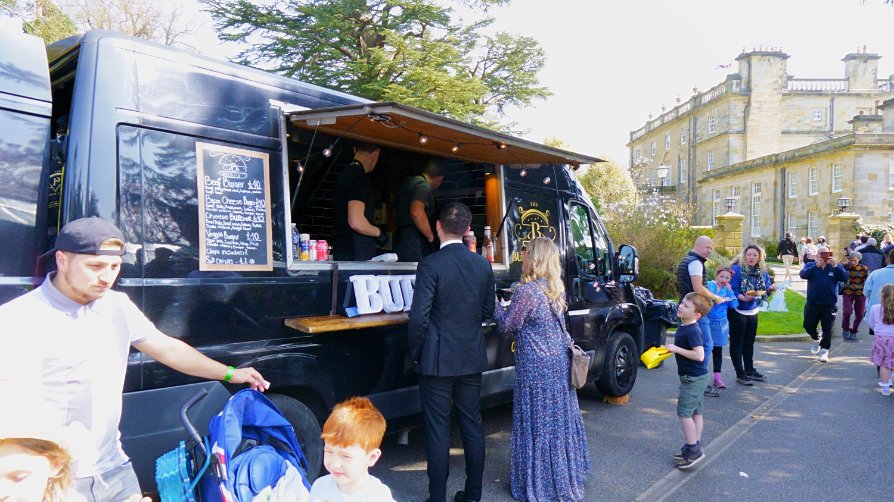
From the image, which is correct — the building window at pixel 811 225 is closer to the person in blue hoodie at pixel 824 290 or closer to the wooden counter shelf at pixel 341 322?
the person in blue hoodie at pixel 824 290

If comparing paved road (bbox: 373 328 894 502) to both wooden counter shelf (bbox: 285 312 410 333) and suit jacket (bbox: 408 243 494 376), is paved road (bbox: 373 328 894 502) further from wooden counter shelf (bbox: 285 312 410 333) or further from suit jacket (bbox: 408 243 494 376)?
wooden counter shelf (bbox: 285 312 410 333)

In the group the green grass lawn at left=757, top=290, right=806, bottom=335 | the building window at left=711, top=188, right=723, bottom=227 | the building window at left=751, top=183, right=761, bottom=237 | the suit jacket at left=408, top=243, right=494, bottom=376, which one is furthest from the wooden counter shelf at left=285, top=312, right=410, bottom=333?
the building window at left=711, top=188, right=723, bottom=227

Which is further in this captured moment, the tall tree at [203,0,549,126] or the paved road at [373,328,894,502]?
the tall tree at [203,0,549,126]

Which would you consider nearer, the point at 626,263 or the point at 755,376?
the point at 626,263

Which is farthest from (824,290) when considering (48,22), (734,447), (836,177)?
(836,177)

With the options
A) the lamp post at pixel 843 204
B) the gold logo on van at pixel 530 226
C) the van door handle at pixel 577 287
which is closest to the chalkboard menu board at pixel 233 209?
the gold logo on van at pixel 530 226

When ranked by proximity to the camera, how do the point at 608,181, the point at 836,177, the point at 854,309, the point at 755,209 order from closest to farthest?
the point at 854,309, the point at 836,177, the point at 608,181, the point at 755,209

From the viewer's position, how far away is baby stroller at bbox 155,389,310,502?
99.3 inches

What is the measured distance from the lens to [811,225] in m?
35.9

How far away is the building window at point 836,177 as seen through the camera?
109 ft

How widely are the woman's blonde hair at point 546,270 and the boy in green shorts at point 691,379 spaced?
4.20 feet

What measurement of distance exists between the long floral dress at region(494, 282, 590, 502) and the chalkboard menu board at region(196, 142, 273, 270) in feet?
5.53

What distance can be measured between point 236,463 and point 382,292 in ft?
6.48

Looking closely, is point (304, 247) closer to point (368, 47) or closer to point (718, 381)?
point (718, 381)
